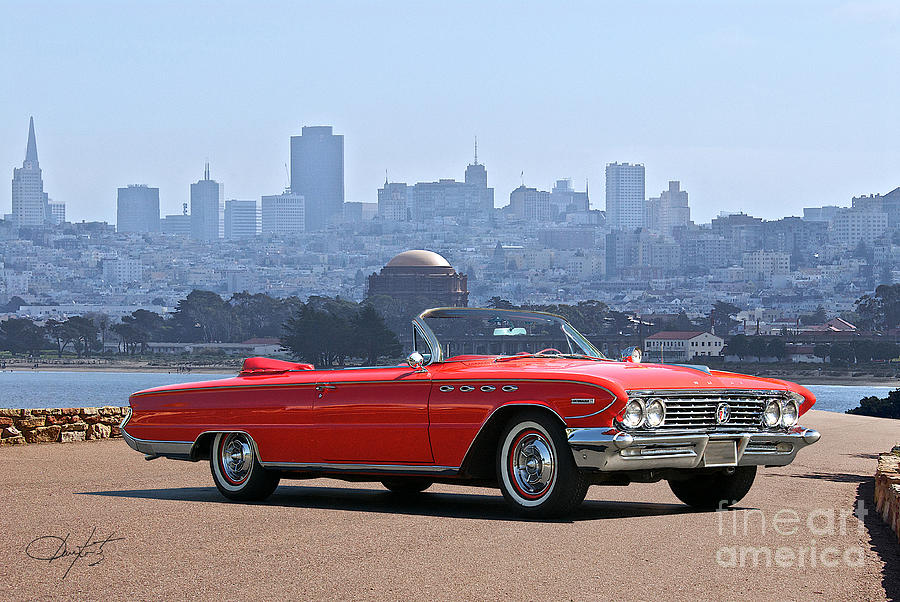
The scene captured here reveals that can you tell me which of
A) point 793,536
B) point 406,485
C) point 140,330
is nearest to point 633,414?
point 793,536

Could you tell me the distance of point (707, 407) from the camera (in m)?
8.55

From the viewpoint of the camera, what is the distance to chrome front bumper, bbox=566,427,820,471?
8016mm

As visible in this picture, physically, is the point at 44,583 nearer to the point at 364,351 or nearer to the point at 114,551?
the point at 114,551

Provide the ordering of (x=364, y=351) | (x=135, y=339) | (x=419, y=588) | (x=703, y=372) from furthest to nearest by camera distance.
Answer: (x=135, y=339), (x=364, y=351), (x=703, y=372), (x=419, y=588)

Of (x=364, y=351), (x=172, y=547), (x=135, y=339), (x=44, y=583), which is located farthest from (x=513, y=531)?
(x=135, y=339)

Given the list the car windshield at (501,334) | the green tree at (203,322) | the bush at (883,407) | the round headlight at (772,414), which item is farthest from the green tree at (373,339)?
the round headlight at (772,414)

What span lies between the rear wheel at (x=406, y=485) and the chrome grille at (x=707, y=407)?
2.30 meters

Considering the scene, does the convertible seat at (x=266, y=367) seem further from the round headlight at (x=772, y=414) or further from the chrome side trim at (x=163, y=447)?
the round headlight at (x=772, y=414)

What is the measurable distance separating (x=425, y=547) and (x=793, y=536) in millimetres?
2024

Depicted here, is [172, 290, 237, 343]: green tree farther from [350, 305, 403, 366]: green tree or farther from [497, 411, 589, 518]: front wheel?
[497, 411, 589, 518]: front wheel

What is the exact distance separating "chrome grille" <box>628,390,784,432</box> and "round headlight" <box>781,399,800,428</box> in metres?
0.09

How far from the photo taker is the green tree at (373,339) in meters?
103

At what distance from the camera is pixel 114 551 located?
7.09m

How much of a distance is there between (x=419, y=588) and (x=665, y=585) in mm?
1037
